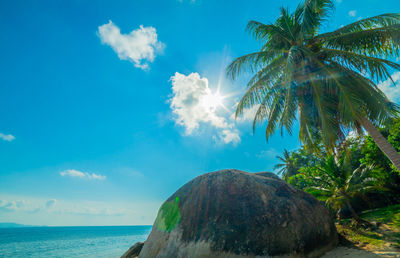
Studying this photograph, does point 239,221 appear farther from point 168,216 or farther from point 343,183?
point 343,183

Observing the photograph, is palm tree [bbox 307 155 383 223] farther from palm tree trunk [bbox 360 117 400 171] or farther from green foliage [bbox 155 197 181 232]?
green foliage [bbox 155 197 181 232]

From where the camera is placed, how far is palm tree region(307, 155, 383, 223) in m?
10.5

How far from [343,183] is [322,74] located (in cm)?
713

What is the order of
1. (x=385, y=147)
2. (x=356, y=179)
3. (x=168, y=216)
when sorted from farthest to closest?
(x=356, y=179) → (x=168, y=216) → (x=385, y=147)

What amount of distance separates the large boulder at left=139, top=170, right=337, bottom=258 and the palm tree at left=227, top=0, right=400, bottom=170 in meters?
2.69

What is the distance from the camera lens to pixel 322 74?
777cm

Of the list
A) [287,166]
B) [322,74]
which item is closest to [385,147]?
[322,74]

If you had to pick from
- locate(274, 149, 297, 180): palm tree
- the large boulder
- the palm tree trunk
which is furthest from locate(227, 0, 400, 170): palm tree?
locate(274, 149, 297, 180): palm tree

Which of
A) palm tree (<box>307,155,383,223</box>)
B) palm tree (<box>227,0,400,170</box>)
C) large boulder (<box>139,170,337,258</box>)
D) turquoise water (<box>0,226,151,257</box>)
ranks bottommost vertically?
turquoise water (<box>0,226,151,257</box>)

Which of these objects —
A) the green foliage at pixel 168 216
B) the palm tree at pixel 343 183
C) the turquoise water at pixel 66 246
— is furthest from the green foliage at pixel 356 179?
the turquoise water at pixel 66 246

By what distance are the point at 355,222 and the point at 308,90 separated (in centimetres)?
717

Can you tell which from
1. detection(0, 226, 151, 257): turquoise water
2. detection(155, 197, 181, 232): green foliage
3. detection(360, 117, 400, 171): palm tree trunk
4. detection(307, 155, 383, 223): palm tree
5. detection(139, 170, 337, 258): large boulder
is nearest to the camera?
detection(139, 170, 337, 258): large boulder

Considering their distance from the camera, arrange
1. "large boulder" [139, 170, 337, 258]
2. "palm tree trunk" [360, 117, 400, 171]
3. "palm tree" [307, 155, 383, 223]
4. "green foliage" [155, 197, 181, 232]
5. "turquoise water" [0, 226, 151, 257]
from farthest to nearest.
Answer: "turquoise water" [0, 226, 151, 257] → "palm tree" [307, 155, 383, 223] → "green foliage" [155, 197, 181, 232] → "palm tree trunk" [360, 117, 400, 171] → "large boulder" [139, 170, 337, 258]

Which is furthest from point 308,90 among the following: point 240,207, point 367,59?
point 240,207
